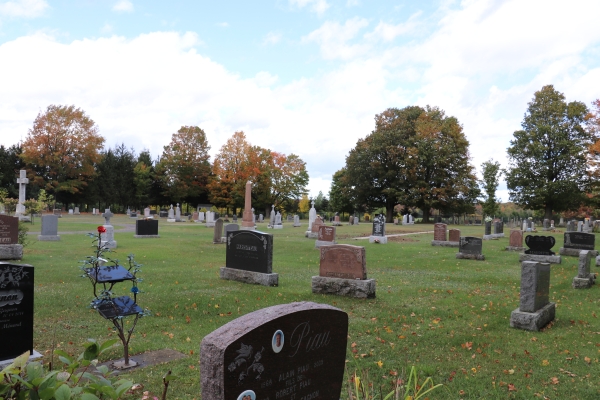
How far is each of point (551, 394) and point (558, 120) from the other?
44.9 m

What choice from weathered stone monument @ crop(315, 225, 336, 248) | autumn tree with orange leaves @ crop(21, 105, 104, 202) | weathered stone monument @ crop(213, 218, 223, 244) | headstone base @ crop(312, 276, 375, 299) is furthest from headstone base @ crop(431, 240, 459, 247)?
autumn tree with orange leaves @ crop(21, 105, 104, 202)

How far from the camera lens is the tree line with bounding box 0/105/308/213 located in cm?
5056

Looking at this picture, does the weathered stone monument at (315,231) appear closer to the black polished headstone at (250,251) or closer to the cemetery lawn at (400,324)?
the cemetery lawn at (400,324)

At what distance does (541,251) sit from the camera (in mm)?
16078

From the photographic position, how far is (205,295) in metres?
9.09

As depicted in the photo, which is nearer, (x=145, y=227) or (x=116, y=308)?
(x=116, y=308)

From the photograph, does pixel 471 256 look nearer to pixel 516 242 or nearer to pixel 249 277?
pixel 516 242

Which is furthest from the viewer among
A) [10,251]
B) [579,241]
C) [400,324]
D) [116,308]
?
[579,241]

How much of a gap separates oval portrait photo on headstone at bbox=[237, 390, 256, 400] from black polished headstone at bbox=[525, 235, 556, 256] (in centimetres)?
1601

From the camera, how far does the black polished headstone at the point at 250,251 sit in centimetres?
1063

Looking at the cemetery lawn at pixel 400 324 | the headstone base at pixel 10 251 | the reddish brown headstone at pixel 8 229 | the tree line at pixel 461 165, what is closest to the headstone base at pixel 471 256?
the cemetery lawn at pixel 400 324

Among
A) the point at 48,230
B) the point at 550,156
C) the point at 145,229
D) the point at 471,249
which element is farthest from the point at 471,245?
the point at 550,156

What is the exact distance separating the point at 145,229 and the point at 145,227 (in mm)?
106

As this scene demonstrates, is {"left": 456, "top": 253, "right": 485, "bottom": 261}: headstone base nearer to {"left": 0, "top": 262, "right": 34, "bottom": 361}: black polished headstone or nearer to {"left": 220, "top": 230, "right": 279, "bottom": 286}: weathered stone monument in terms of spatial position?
{"left": 220, "top": 230, "right": 279, "bottom": 286}: weathered stone monument
